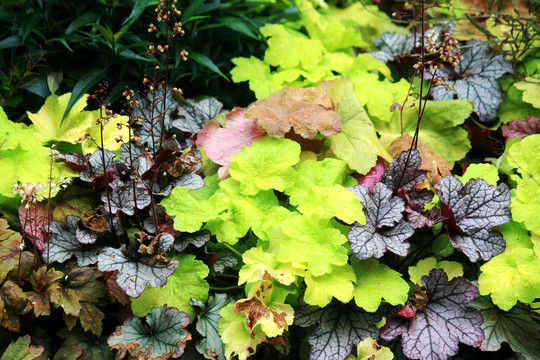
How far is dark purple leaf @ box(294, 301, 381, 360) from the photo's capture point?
4.65ft

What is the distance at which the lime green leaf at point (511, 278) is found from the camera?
145 cm

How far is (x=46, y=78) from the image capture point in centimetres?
199

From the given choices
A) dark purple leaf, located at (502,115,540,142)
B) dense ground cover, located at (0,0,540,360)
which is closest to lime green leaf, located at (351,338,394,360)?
dense ground cover, located at (0,0,540,360)

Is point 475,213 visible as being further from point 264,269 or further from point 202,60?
point 202,60

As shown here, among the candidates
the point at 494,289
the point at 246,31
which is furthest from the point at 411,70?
the point at 494,289

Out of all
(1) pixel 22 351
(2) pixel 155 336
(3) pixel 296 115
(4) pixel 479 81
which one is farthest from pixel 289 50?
(1) pixel 22 351

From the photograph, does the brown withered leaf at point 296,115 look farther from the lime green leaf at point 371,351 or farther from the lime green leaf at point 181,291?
the lime green leaf at point 371,351

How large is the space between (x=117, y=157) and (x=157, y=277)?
2.04ft

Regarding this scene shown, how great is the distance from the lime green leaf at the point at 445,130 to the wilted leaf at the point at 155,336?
1.14 metres

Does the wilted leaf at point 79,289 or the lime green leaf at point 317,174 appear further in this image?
the lime green leaf at point 317,174

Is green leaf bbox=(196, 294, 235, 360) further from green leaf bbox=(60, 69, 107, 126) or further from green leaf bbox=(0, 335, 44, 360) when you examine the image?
green leaf bbox=(60, 69, 107, 126)

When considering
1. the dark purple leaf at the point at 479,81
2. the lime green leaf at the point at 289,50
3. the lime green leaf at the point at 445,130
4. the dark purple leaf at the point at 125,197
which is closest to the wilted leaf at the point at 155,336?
the dark purple leaf at the point at 125,197

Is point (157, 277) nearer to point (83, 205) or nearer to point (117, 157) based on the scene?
point (83, 205)

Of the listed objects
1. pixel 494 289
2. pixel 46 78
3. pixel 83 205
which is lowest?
pixel 494 289
